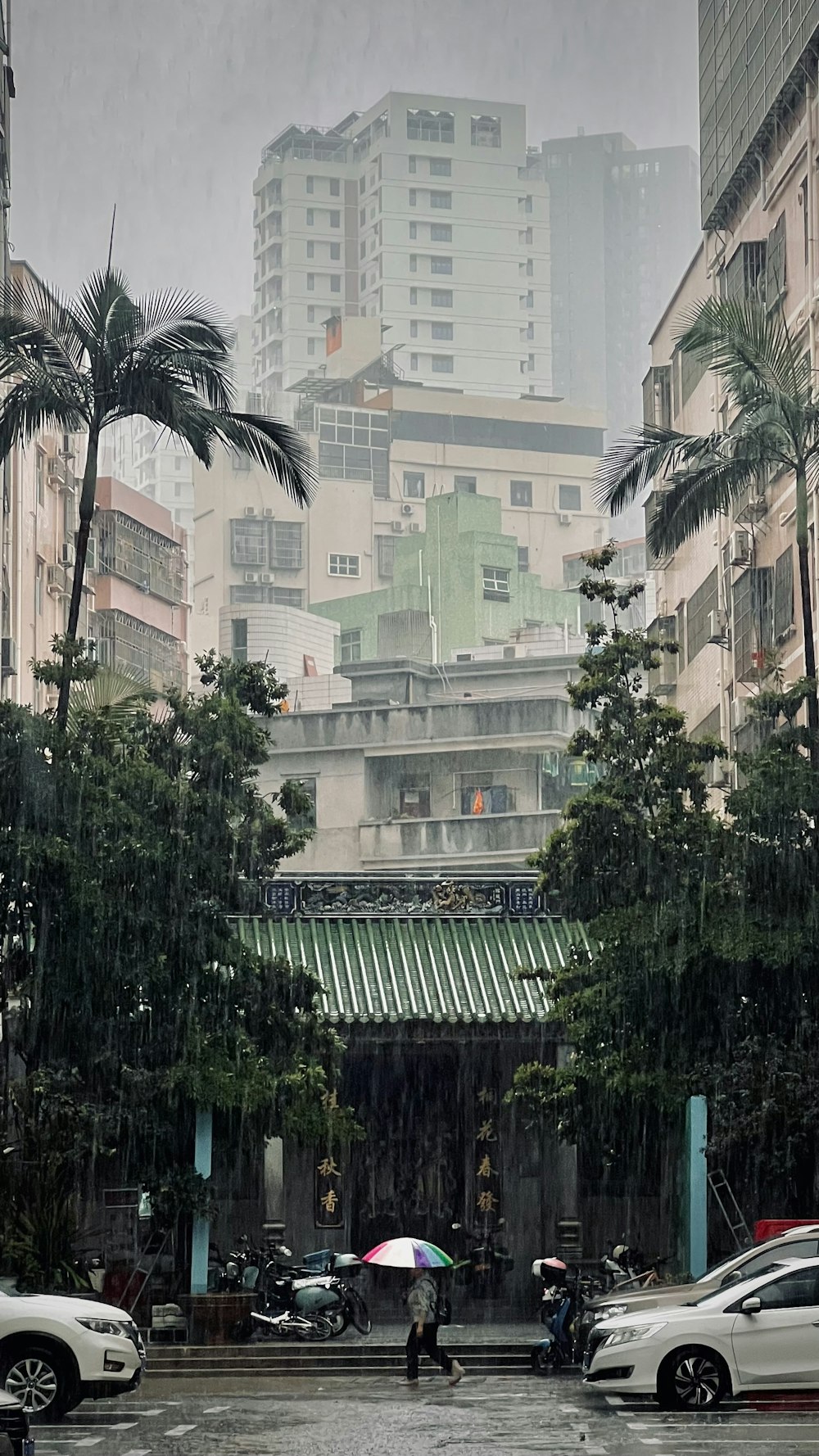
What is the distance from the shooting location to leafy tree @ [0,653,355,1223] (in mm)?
21047

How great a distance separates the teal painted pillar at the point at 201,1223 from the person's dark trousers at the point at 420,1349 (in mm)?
3468

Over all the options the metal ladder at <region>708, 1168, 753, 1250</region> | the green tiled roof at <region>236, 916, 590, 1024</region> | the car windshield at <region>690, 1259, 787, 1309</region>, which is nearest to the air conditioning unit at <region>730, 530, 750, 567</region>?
the green tiled roof at <region>236, 916, 590, 1024</region>

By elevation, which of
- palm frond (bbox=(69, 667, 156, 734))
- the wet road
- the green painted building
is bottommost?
the wet road

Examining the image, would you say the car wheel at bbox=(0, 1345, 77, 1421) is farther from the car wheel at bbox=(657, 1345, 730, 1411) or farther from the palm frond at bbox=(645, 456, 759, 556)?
the palm frond at bbox=(645, 456, 759, 556)

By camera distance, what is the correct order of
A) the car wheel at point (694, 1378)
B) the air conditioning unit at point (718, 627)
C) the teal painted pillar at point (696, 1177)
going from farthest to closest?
the air conditioning unit at point (718, 627) → the teal painted pillar at point (696, 1177) → the car wheel at point (694, 1378)

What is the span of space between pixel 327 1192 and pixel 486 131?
345 ft

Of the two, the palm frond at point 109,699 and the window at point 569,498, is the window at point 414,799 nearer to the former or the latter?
the palm frond at point 109,699

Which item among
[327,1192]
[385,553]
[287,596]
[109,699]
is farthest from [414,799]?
[385,553]

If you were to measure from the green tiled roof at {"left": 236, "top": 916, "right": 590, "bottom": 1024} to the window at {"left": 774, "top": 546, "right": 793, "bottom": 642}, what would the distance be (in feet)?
22.5

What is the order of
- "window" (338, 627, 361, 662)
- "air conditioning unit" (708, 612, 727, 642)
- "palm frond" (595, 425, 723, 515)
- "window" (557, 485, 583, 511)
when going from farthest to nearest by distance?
"window" (557, 485, 583, 511) → "window" (338, 627, 361, 662) → "air conditioning unit" (708, 612, 727, 642) → "palm frond" (595, 425, 723, 515)

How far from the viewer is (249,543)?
284ft

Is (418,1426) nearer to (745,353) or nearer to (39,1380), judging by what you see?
(39,1380)

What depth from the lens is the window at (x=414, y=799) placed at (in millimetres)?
53531

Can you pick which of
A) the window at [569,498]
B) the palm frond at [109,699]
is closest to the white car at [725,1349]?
the palm frond at [109,699]
